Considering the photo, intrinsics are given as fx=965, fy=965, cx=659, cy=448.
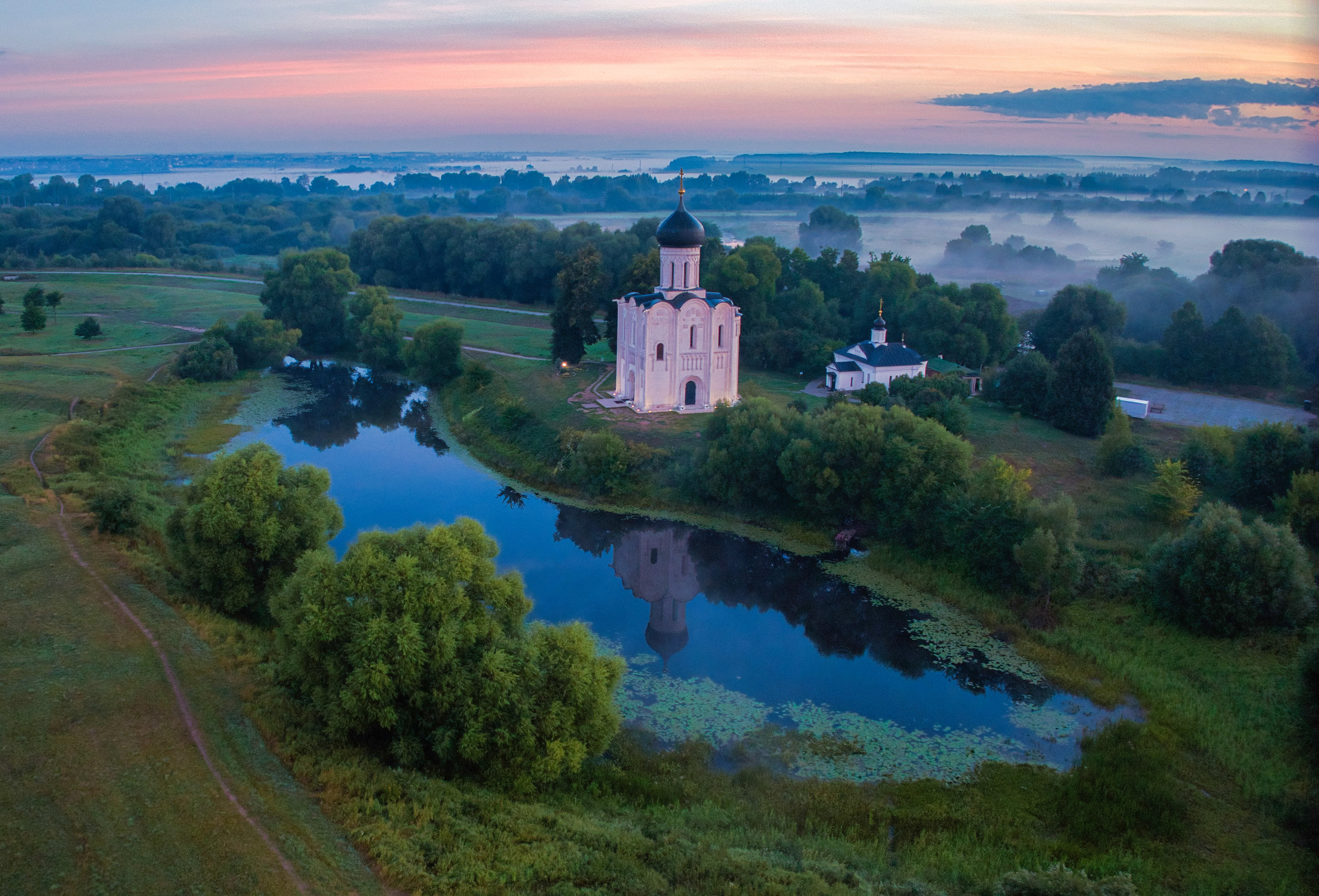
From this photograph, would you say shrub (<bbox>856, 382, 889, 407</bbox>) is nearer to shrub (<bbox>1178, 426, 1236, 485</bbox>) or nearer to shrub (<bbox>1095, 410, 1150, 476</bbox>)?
shrub (<bbox>1095, 410, 1150, 476</bbox>)

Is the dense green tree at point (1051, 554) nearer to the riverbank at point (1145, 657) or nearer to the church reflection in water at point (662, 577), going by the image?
the riverbank at point (1145, 657)

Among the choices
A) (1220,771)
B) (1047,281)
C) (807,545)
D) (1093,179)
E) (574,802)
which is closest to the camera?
(574,802)

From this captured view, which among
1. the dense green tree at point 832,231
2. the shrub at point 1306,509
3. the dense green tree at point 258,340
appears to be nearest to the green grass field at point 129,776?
the shrub at point 1306,509

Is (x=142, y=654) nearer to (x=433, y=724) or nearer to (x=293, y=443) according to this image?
(x=433, y=724)

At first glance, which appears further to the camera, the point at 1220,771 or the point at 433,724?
the point at 1220,771

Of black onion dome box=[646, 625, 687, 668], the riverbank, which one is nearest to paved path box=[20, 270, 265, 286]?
the riverbank

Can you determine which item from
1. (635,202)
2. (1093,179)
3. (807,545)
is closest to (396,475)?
(807,545)
